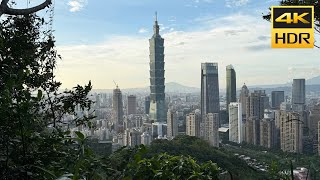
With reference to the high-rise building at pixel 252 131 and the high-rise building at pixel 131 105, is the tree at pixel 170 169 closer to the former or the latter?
the high-rise building at pixel 252 131

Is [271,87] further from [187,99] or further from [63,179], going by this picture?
[63,179]

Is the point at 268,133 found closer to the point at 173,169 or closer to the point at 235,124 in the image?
the point at 235,124

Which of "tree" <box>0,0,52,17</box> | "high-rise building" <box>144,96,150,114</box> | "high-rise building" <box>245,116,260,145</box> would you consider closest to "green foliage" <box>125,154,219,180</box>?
"tree" <box>0,0,52,17</box>

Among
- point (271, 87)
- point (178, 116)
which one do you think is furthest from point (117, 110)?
point (271, 87)

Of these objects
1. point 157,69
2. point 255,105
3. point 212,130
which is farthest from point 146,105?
point 212,130

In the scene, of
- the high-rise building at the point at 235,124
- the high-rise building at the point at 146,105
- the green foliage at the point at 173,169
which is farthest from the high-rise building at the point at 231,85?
the green foliage at the point at 173,169

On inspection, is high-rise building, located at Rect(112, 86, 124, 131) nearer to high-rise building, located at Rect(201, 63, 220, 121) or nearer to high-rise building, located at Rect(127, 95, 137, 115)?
high-rise building, located at Rect(127, 95, 137, 115)
